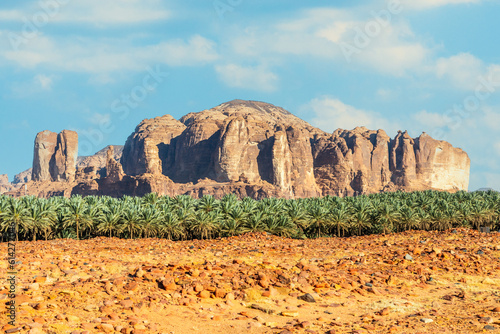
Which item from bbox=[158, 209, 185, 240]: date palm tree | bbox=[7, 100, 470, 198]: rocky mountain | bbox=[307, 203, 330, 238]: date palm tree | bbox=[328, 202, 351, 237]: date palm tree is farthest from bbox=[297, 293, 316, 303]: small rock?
bbox=[7, 100, 470, 198]: rocky mountain

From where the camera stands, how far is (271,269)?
10.4 m

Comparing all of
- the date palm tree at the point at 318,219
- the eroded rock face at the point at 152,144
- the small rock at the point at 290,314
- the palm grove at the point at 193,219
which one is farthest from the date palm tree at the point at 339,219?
the eroded rock face at the point at 152,144

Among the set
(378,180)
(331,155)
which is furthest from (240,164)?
(378,180)

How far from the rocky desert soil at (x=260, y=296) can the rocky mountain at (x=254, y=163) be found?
104 m

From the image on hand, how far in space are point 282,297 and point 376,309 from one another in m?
1.74

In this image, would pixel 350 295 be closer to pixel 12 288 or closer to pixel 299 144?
pixel 12 288

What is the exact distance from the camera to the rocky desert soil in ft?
23.5

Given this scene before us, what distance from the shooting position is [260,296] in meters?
8.73

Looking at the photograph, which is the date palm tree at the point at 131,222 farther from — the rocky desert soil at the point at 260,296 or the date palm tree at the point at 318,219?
the date palm tree at the point at 318,219

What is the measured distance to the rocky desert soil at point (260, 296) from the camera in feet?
23.5

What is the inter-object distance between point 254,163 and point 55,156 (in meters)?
68.6

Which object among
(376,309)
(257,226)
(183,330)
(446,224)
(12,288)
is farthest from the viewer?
(446,224)

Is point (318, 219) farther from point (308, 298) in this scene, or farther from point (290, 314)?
point (290, 314)

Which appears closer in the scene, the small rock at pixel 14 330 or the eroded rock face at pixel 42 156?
the small rock at pixel 14 330
